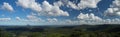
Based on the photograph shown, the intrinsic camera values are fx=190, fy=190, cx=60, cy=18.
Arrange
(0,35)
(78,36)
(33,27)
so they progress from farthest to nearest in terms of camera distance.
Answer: (33,27)
(78,36)
(0,35)

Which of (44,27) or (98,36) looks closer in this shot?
(98,36)

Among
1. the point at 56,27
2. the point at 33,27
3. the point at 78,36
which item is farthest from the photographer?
the point at 56,27

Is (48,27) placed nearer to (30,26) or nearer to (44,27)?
(44,27)

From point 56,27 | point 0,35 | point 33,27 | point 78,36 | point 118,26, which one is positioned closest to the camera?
point 0,35

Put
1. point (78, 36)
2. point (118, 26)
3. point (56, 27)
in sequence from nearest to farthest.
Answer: point (78, 36), point (118, 26), point (56, 27)

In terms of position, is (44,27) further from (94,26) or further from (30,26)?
(94,26)

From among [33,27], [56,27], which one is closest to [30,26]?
[33,27]

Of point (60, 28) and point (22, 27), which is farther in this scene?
point (60, 28)

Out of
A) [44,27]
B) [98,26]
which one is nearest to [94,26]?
[98,26]
